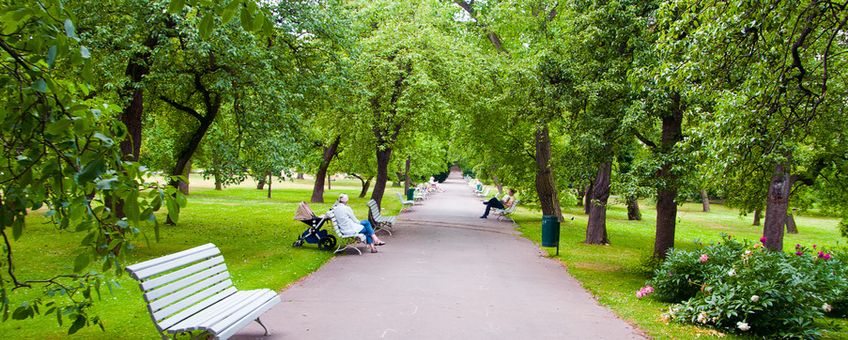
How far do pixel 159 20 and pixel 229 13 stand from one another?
956 cm

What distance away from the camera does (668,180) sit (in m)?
10.7

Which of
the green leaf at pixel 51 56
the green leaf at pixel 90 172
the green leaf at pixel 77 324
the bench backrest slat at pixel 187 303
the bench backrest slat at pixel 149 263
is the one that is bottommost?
the bench backrest slat at pixel 187 303

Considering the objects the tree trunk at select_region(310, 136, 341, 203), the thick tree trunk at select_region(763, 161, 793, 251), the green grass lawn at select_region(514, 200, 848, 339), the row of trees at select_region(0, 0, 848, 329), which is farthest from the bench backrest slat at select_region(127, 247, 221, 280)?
the tree trunk at select_region(310, 136, 341, 203)

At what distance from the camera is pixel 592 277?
36.9 feet

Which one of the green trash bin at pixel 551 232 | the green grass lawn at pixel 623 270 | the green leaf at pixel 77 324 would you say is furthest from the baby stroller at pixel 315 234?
the green leaf at pixel 77 324

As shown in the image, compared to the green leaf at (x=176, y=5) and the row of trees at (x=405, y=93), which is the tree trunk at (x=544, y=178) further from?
the green leaf at (x=176, y=5)

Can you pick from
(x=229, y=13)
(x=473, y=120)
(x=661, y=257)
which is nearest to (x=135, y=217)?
(x=229, y=13)

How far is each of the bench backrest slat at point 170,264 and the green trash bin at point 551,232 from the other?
9.21m

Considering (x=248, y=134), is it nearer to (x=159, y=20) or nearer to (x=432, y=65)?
(x=159, y=20)

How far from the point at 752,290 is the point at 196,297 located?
632cm

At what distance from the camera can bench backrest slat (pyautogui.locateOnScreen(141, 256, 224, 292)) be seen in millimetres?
5082

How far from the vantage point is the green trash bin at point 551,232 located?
14062 millimetres

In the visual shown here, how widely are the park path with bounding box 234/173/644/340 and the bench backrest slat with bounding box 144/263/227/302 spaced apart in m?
0.74

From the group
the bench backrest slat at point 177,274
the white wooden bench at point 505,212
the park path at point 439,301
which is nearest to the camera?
the bench backrest slat at point 177,274
